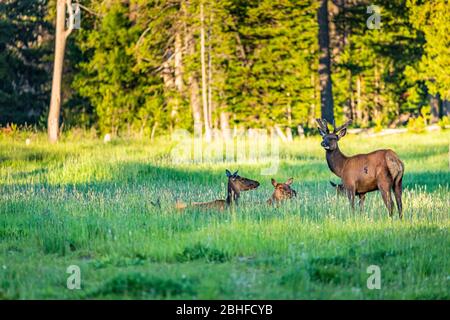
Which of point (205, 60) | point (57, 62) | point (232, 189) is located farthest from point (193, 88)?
point (232, 189)

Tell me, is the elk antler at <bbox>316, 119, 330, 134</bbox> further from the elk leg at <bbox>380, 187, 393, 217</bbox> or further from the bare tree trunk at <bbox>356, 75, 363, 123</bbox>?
the bare tree trunk at <bbox>356, 75, 363, 123</bbox>

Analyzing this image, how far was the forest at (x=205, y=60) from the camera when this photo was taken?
112 feet

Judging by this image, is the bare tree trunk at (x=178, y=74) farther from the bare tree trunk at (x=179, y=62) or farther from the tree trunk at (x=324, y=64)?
the tree trunk at (x=324, y=64)

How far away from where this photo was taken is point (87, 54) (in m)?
39.4

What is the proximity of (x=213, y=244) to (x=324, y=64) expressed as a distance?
2580 centimetres

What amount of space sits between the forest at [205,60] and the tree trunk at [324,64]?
38 mm

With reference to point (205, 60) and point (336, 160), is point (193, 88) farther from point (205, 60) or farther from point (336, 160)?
point (336, 160)

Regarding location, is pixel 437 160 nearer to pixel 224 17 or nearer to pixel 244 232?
pixel 224 17

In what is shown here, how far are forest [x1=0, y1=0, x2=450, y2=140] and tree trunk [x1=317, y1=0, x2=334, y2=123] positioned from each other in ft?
0.12

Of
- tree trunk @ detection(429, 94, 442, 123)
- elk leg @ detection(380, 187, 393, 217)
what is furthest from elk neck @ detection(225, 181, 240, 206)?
tree trunk @ detection(429, 94, 442, 123)

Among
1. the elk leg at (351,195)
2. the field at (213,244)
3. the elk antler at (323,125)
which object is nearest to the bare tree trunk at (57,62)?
the field at (213,244)

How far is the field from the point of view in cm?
966
